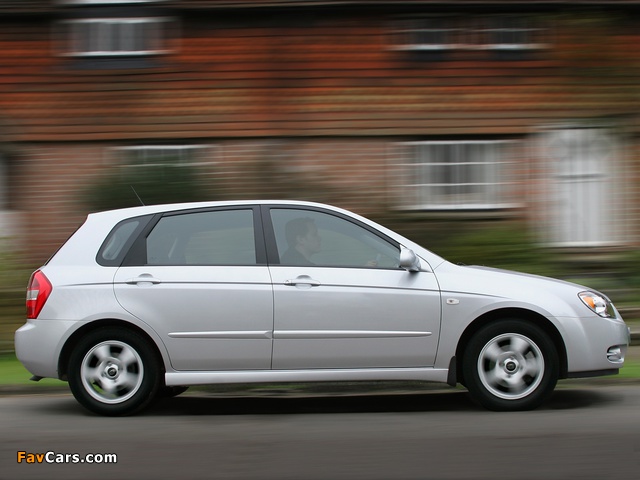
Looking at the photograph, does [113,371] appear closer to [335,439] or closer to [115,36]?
[335,439]

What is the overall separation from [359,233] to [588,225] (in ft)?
29.8

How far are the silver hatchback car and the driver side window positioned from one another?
0.4 inches

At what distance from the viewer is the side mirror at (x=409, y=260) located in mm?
6820

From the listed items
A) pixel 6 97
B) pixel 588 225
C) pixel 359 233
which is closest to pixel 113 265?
pixel 359 233

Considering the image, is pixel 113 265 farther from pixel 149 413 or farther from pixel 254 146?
pixel 254 146

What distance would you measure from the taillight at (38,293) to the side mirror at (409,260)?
8.51ft

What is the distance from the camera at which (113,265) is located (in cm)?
712

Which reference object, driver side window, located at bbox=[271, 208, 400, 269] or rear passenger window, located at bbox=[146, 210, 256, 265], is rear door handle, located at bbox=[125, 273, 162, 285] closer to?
rear passenger window, located at bbox=[146, 210, 256, 265]

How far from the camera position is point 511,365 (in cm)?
689

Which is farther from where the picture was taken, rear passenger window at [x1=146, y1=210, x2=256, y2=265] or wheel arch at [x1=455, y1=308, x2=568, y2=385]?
rear passenger window at [x1=146, y1=210, x2=256, y2=265]

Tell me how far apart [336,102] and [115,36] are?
12.2 feet

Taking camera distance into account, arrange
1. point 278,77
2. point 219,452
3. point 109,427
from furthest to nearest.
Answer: point 278,77
point 109,427
point 219,452

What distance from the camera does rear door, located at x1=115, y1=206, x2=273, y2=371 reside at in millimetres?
6891

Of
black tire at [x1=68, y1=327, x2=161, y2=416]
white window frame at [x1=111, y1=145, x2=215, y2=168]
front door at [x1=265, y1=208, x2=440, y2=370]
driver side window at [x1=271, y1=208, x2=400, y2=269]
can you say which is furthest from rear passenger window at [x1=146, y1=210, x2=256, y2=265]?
white window frame at [x1=111, y1=145, x2=215, y2=168]
